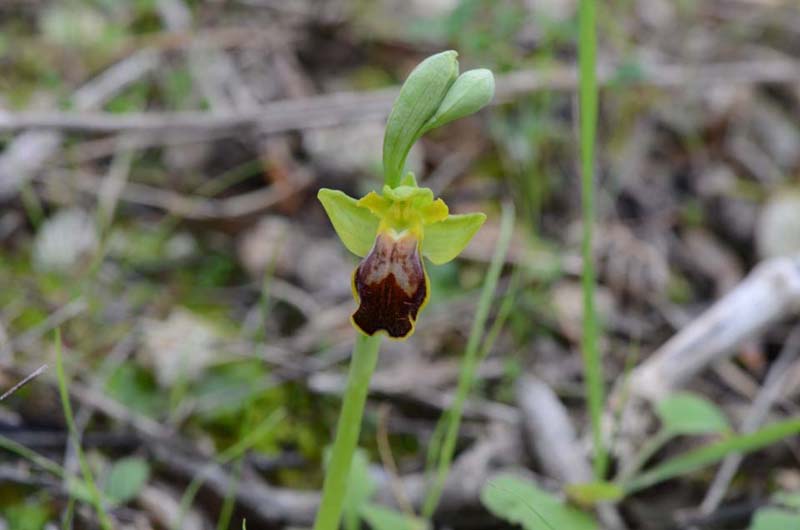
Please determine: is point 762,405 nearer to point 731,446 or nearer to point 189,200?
point 731,446

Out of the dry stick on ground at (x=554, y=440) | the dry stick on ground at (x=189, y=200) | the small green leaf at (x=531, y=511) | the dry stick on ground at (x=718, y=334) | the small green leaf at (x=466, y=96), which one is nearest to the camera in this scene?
the small green leaf at (x=466, y=96)

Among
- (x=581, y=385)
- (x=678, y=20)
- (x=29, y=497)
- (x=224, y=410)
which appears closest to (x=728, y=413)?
(x=581, y=385)

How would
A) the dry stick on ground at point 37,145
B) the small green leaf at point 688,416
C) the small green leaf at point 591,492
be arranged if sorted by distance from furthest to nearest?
the dry stick on ground at point 37,145
the small green leaf at point 688,416
the small green leaf at point 591,492

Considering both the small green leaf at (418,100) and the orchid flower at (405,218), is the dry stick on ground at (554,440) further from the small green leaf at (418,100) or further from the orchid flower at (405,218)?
the small green leaf at (418,100)

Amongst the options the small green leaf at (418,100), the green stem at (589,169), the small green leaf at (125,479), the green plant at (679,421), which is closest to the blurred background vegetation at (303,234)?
the small green leaf at (125,479)

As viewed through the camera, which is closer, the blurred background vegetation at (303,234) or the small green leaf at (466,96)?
the small green leaf at (466,96)

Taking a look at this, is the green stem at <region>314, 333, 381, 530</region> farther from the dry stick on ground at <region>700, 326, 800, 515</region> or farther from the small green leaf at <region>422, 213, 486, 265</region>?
the dry stick on ground at <region>700, 326, 800, 515</region>

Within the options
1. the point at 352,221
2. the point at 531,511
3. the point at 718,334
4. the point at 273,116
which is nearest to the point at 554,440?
the point at 718,334
